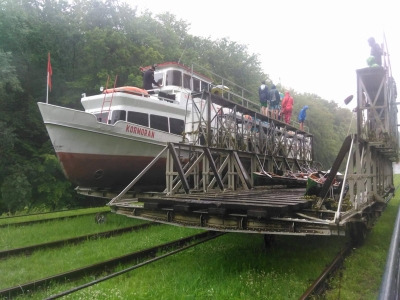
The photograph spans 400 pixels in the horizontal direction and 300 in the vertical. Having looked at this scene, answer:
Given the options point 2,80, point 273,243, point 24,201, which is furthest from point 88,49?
point 273,243

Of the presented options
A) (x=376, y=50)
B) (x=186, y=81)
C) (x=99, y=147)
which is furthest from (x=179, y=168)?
(x=186, y=81)

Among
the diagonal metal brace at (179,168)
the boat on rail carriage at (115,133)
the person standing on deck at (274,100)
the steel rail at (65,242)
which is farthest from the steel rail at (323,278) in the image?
the person standing on deck at (274,100)

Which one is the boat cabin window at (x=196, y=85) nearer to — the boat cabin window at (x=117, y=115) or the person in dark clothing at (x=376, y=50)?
the boat cabin window at (x=117, y=115)

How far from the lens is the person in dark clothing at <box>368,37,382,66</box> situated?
872cm

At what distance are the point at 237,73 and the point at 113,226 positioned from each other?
29.1 meters

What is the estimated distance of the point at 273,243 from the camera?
701cm

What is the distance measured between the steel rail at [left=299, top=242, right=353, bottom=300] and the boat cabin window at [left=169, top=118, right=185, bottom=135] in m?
7.71

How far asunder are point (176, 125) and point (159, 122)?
82 centimetres

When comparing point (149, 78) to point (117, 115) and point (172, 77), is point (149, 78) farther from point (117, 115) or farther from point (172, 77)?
point (117, 115)

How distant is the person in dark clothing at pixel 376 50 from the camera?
8.72 m

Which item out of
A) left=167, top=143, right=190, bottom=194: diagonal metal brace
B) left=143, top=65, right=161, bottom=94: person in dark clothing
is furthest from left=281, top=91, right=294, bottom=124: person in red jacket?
left=167, top=143, right=190, bottom=194: diagonal metal brace

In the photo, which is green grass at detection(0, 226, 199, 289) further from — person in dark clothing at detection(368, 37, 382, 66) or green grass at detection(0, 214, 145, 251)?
person in dark clothing at detection(368, 37, 382, 66)

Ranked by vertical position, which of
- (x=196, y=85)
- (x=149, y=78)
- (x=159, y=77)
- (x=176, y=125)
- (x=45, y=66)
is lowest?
(x=176, y=125)

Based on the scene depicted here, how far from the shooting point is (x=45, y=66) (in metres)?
20.8
